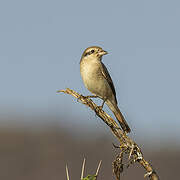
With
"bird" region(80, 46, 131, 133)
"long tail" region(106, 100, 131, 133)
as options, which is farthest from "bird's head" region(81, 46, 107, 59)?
"long tail" region(106, 100, 131, 133)

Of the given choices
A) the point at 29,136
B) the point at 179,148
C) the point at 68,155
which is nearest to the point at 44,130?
the point at 29,136

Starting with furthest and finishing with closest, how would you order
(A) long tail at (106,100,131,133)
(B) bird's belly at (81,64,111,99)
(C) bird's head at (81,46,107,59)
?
(C) bird's head at (81,46,107,59)
(B) bird's belly at (81,64,111,99)
(A) long tail at (106,100,131,133)

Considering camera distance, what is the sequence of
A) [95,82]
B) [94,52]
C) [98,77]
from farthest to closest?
1. [94,52]
2. [98,77]
3. [95,82]

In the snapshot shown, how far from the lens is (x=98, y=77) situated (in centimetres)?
823

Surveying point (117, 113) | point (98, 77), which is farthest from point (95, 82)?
point (117, 113)

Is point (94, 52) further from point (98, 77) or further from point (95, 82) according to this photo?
point (95, 82)

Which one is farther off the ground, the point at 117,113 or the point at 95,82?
the point at 95,82

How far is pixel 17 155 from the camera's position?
24969 millimetres

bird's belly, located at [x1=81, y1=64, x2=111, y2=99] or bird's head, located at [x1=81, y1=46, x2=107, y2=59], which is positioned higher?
bird's head, located at [x1=81, y1=46, x2=107, y2=59]

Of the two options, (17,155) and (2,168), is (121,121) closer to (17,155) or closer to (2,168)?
(2,168)

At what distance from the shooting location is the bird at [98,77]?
8031 millimetres

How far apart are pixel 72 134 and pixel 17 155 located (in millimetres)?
4209

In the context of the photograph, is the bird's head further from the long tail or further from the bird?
the long tail

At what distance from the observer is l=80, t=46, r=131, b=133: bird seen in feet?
26.3
